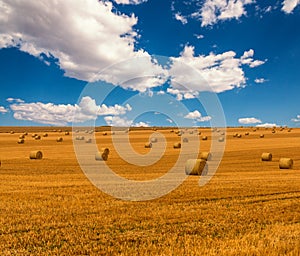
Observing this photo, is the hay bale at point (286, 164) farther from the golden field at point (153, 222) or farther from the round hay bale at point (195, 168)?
the golden field at point (153, 222)

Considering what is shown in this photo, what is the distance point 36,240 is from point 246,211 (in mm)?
6741

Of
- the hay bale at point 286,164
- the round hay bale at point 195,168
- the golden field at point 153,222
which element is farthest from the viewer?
the hay bale at point 286,164

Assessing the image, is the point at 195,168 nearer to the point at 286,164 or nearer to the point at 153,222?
the point at 286,164

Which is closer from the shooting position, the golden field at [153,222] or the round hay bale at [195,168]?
the golden field at [153,222]

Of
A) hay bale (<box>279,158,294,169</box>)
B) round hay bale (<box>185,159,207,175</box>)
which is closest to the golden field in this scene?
round hay bale (<box>185,159,207,175</box>)

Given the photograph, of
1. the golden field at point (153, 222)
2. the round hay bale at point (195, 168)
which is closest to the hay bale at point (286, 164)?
the round hay bale at point (195, 168)

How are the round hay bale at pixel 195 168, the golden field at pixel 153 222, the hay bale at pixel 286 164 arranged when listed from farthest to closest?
the hay bale at pixel 286 164
the round hay bale at pixel 195 168
the golden field at pixel 153 222

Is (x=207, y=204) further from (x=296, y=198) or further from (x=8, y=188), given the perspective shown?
(x=8, y=188)

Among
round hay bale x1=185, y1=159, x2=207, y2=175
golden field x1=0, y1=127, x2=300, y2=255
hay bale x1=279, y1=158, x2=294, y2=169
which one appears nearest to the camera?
golden field x1=0, y1=127, x2=300, y2=255

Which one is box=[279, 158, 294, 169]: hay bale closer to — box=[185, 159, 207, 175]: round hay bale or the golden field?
box=[185, 159, 207, 175]: round hay bale

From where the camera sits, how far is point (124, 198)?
13.4 meters

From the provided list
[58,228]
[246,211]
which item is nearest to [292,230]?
[246,211]

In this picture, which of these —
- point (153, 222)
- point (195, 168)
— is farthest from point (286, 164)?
point (153, 222)

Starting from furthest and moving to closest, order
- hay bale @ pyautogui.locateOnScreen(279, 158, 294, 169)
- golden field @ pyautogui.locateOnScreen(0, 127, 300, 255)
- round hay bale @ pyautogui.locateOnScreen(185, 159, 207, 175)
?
hay bale @ pyautogui.locateOnScreen(279, 158, 294, 169)
round hay bale @ pyautogui.locateOnScreen(185, 159, 207, 175)
golden field @ pyautogui.locateOnScreen(0, 127, 300, 255)
